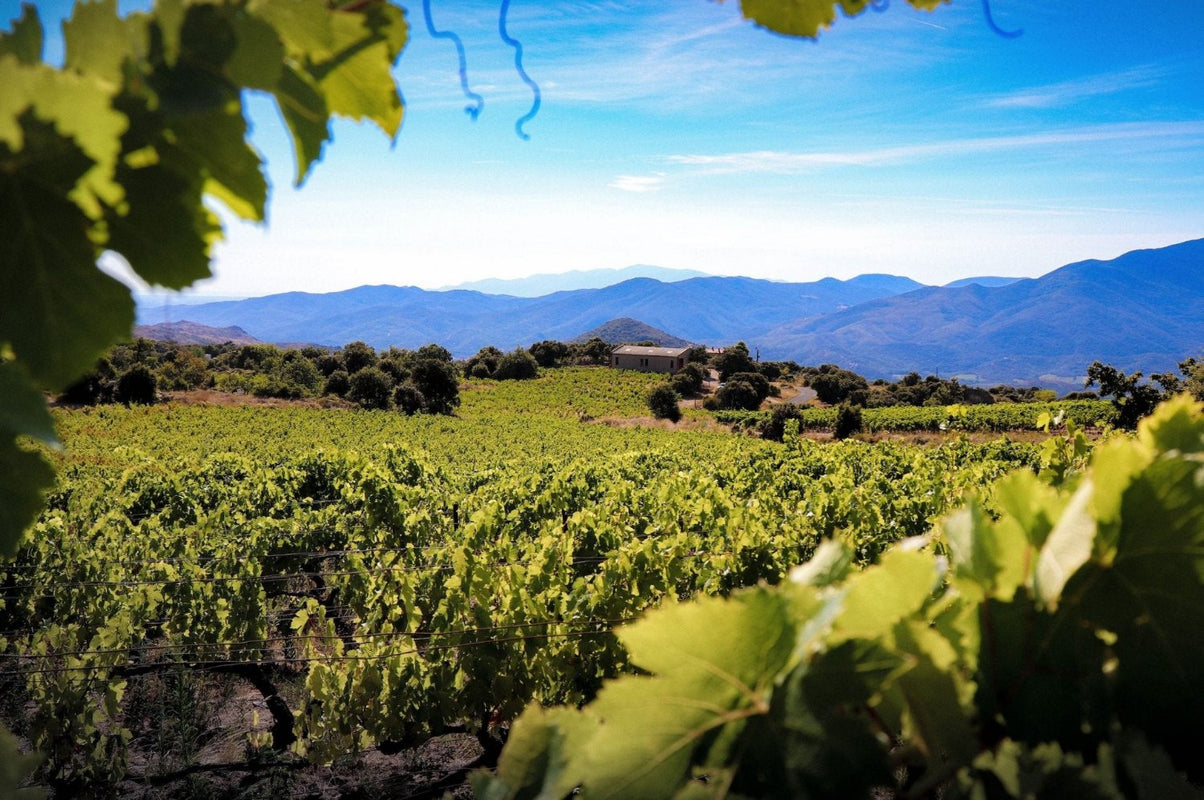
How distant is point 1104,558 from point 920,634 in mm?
289

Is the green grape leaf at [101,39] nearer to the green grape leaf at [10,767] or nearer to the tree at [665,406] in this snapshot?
the green grape leaf at [10,767]

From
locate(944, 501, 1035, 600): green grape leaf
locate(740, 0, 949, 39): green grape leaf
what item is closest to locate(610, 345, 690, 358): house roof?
locate(740, 0, 949, 39): green grape leaf

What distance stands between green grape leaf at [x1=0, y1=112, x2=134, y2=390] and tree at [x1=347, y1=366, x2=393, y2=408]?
206 feet

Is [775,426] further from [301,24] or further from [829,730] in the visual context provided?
[301,24]

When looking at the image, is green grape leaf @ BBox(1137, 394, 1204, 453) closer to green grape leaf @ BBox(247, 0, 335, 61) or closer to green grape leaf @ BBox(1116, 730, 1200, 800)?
green grape leaf @ BBox(1116, 730, 1200, 800)

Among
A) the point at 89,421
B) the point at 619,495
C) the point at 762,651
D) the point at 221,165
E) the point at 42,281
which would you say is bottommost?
the point at 89,421

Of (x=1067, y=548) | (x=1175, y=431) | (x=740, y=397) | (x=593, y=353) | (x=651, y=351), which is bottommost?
(x=740, y=397)

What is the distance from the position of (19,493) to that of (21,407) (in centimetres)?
23

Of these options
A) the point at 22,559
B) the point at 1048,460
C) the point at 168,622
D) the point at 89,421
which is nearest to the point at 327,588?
the point at 168,622

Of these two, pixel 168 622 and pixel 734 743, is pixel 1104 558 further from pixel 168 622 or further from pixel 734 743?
pixel 168 622

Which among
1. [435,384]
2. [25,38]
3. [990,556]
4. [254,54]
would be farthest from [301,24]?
[435,384]

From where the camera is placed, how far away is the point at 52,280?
24.2 inches

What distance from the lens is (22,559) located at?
8422 millimetres

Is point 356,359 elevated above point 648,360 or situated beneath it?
elevated above
